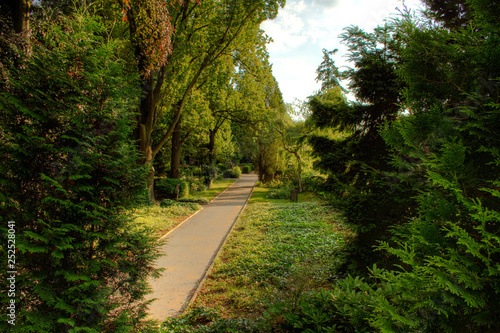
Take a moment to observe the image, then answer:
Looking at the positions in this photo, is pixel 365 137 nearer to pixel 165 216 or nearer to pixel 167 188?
pixel 165 216

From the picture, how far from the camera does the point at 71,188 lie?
3.03m

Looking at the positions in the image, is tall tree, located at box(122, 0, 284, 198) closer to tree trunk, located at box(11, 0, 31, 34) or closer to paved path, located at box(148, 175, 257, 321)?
paved path, located at box(148, 175, 257, 321)

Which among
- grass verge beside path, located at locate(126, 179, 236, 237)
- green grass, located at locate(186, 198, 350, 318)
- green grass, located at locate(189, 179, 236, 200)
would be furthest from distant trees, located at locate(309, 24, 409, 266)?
green grass, located at locate(189, 179, 236, 200)

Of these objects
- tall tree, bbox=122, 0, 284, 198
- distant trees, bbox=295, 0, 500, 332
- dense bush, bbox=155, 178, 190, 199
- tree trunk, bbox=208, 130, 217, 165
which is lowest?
dense bush, bbox=155, 178, 190, 199

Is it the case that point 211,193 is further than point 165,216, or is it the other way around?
point 211,193

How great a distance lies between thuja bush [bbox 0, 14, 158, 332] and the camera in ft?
9.32

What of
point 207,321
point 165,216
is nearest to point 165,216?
point 165,216

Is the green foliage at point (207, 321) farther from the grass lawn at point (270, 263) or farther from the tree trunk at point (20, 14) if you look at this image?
the tree trunk at point (20, 14)

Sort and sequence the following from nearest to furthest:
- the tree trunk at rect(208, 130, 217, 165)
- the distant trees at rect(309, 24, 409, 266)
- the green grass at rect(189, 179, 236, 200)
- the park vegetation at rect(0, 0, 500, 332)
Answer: the park vegetation at rect(0, 0, 500, 332) → the distant trees at rect(309, 24, 409, 266) → the green grass at rect(189, 179, 236, 200) → the tree trunk at rect(208, 130, 217, 165)

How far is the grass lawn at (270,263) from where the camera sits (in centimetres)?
541

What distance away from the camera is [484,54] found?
2293 millimetres

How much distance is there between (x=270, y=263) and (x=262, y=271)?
57 cm

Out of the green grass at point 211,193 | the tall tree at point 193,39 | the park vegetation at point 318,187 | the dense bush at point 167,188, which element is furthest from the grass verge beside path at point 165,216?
the park vegetation at point 318,187

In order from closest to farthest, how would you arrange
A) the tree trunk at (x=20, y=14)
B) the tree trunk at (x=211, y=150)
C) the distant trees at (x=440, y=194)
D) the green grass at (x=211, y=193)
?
the distant trees at (x=440, y=194) → the tree trunk at (x=20, y=14) → the green grass at (x=211, y=193) → the tree trunk at (x=211, y=150)
